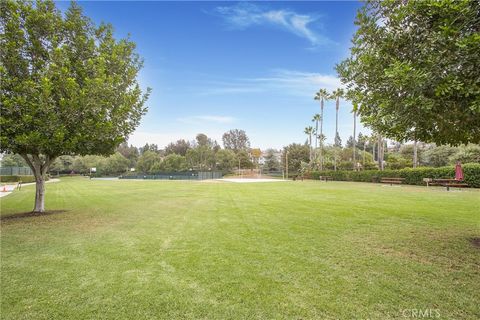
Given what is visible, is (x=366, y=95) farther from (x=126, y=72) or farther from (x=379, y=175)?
(x=379, y=175)

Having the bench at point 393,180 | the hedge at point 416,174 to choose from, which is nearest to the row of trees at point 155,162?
the hedge at point 416,174

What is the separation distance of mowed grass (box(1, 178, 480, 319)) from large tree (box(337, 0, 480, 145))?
272 cm

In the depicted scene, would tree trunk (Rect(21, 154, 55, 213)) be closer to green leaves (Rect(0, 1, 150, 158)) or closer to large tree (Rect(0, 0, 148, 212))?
large tree (Rect(0, 0, 148, 212))

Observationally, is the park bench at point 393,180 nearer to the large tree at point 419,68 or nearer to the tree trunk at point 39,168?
the large tree at point 419,68

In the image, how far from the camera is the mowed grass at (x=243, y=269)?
3547 millimetres

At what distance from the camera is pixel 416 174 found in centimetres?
2556

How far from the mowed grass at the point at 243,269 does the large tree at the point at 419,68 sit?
2719mm

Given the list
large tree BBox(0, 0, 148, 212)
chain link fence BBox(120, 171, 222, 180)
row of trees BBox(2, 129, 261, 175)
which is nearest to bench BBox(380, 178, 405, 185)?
large tree BBox(0, 0, 148, 212)

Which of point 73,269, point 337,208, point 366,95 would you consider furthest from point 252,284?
point 337,208

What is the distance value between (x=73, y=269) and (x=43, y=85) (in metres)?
6.29

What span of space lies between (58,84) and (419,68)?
10.4m

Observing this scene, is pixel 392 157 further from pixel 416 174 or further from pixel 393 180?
pixel 416 174

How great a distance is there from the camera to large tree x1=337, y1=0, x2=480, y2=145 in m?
4.25

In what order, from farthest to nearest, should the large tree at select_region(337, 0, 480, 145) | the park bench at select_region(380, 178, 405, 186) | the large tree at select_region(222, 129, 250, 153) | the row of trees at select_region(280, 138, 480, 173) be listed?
the large tree at select_region(222, 129, 250, 153) → the row of trees at select_region(280, 138, 480, 173) → the park bench at select_region(380, 178, 405, 186) → the large tree at select_region(337, 0, 480, 145)
